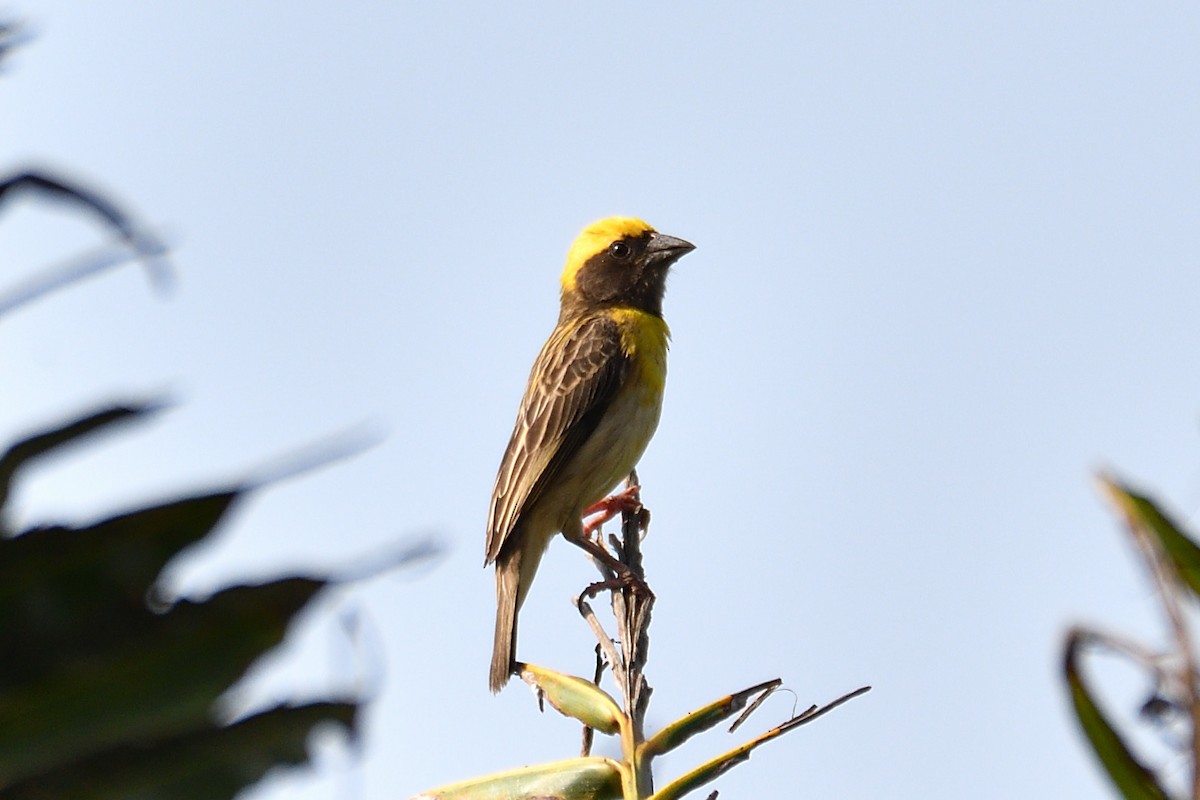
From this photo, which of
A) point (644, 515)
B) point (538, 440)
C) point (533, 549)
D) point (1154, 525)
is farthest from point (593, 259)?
point (1154, 525)

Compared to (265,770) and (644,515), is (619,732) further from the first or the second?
(644,515)

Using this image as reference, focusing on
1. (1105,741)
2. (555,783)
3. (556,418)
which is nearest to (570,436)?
(556,418)

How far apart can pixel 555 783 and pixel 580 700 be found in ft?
1.42

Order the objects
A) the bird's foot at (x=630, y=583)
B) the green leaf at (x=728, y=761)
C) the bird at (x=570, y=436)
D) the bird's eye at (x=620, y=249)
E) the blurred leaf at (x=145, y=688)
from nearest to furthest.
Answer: the blurred leaf at (x=145, y=688), the green leaf at (x=728, y=761), the bird's foot at (x=630, y=583), the bird at (x=570, y=436), the bird's eye at (x=620, y=249)

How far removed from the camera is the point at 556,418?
8039 mm

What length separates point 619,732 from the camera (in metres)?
3.20

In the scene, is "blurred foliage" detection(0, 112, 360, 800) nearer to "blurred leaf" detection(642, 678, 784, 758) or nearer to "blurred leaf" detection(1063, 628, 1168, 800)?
"blurred leaf" detection(1063, 628, 1168, 800)

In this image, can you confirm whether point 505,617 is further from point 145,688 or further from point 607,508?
point 145,688

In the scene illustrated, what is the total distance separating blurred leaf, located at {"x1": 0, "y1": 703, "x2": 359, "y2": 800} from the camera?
885 mm

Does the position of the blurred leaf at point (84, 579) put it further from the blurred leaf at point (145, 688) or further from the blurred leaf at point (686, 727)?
the blurred leaf at point (686, 727)

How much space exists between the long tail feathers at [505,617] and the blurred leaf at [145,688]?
20.2 feet

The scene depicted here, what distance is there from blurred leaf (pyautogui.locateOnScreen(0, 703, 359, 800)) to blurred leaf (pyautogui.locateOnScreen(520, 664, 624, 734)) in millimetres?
2363

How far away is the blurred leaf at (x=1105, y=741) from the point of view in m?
0.96

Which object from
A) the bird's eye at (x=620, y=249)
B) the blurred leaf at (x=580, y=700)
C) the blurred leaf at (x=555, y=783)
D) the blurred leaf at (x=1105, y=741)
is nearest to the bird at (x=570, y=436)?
the bird's eye at (x=620, y=249)
